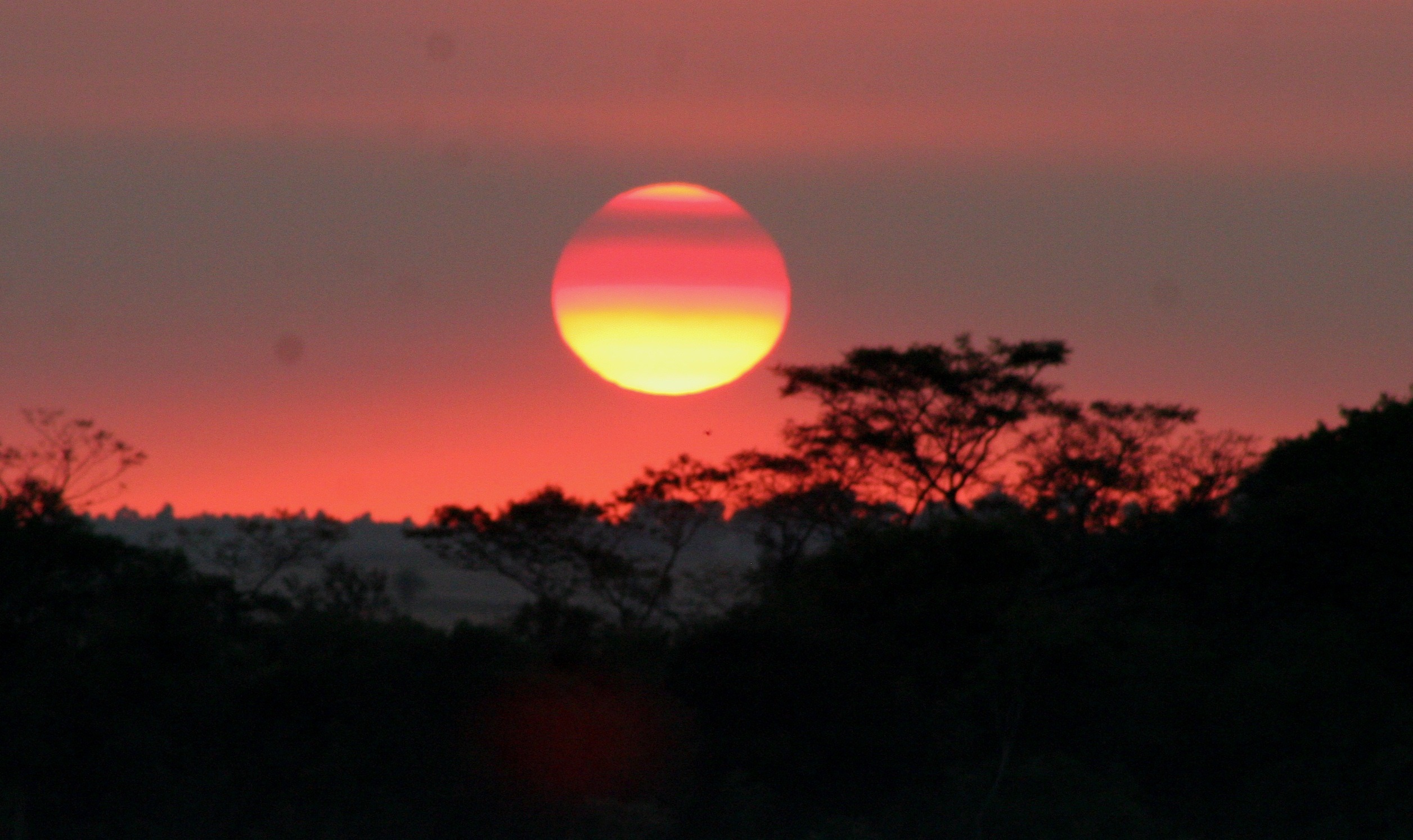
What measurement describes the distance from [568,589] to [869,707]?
24988 millimetres

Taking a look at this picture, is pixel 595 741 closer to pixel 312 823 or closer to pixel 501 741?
pixel 501 741

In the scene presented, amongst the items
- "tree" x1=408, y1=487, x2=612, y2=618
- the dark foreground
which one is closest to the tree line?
the dark foreground

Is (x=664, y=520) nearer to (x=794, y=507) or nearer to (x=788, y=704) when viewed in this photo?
(x=794, y=507)

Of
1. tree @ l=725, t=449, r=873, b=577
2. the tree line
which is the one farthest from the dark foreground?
tree @ l=725, t=449, r=873, b=577

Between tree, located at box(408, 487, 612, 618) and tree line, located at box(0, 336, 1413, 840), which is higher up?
tree, located at box(408, 487, 612, 618)

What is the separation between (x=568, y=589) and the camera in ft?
183

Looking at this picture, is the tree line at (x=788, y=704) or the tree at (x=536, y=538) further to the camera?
the tree at (x=536, y=538)

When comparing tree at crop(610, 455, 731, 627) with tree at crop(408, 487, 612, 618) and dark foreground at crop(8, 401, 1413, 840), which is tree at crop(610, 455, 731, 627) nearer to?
tree at crop(408, 487, 612, 618)

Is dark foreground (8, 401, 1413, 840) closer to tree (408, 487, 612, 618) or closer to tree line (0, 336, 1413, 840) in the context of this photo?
tree line (0, 336, 1413, 840)

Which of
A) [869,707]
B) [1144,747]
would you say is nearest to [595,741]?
[869,707]

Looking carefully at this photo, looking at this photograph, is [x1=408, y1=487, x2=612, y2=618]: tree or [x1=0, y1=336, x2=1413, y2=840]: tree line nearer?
[x1=0, y1=336, x2=1413, y2=840]: tree line

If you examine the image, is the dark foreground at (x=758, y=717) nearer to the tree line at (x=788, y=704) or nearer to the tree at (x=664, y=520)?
the tree line at (x=788, y=704)

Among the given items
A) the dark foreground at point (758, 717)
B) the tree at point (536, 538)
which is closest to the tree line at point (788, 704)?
the dark foreground at point (758, 717)

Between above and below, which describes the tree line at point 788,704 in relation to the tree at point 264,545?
below
